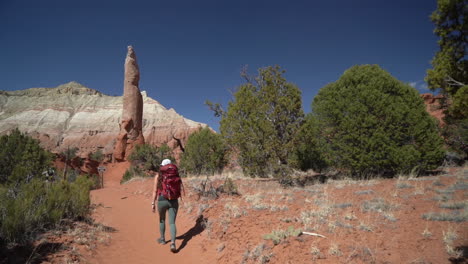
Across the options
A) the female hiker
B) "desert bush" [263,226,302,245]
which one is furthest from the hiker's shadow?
"desert bush" [263,226,302,245]

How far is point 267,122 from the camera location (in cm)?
956

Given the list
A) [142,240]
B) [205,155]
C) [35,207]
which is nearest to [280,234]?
[142,240]

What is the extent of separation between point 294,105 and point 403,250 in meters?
7.03

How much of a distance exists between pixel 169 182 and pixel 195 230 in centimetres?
181

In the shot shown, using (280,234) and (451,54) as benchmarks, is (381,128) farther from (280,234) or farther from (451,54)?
(280,234)

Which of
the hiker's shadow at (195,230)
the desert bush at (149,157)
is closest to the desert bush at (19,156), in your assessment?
the desert bush at (149,157)

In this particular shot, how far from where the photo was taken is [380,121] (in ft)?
32.5

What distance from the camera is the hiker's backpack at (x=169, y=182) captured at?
17.0ft

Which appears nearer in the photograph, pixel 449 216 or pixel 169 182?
pixel 449 216

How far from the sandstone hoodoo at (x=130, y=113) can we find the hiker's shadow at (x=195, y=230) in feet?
93.9

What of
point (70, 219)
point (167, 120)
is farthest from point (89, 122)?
point (70, 219)

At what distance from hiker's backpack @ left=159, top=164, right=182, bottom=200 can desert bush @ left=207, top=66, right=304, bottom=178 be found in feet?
15.3

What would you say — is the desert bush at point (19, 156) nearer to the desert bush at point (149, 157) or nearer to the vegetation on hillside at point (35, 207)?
the desert bush at point (149, 157)

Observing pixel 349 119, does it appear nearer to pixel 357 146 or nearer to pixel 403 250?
pixel 357 146
